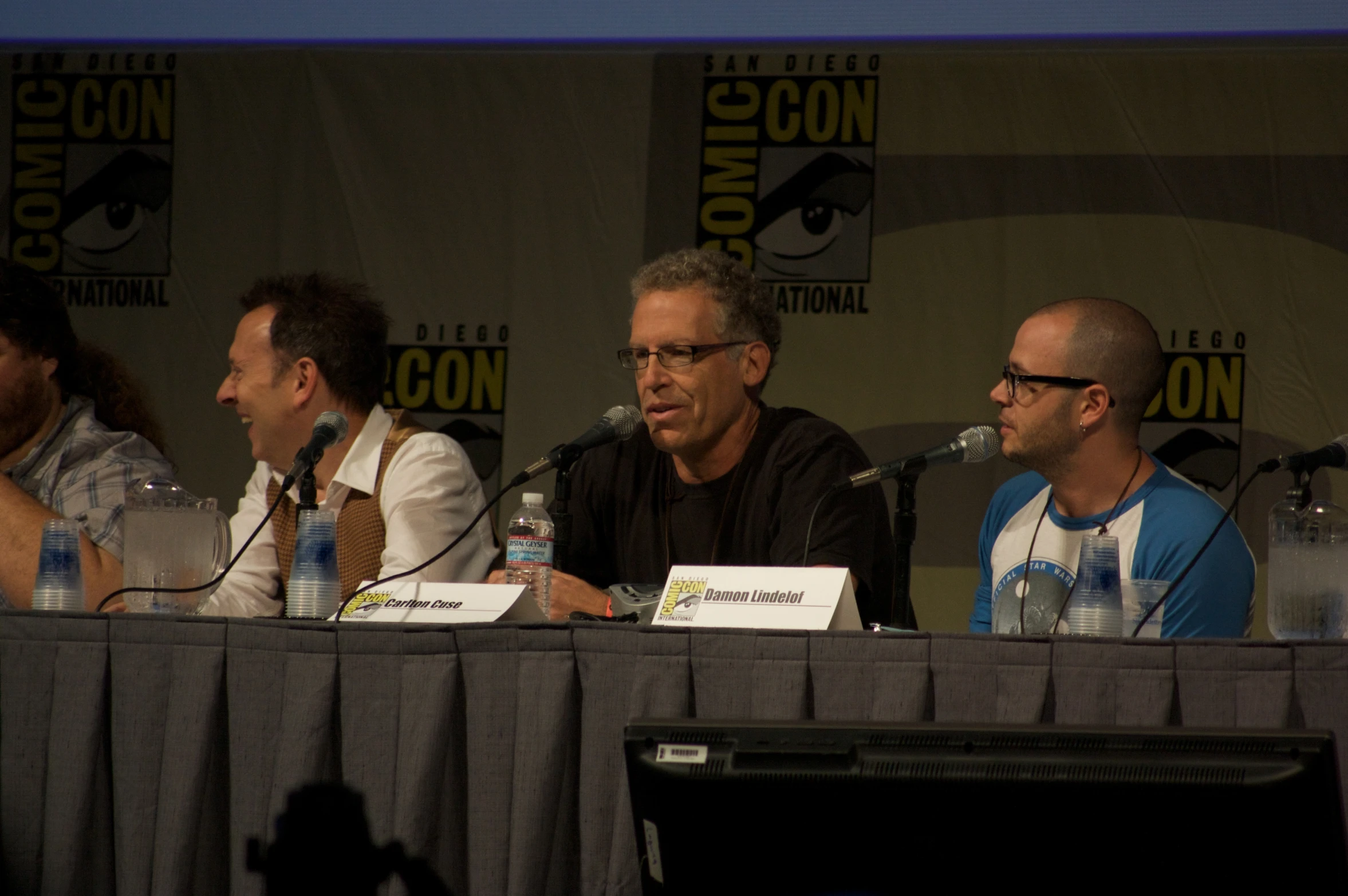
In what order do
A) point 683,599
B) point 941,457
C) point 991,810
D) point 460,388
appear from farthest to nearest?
point 460,388 → point 941,457 → point 683,599 → point 991,810

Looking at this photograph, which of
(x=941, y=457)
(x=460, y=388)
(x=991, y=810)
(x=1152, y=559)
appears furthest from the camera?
(x=460, y=388)

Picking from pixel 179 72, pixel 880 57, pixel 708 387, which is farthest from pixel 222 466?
pixel 880 57

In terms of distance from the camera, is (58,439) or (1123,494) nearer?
(1123,494)

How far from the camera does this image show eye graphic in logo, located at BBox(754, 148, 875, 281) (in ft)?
12.2

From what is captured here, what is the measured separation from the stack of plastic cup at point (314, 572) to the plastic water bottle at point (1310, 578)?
1378mm

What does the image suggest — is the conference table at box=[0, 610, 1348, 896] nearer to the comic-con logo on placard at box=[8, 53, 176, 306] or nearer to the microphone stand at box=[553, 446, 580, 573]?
the microphone stand at box=[553, 446, 580, 573]

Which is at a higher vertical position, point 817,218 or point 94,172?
point 94,172

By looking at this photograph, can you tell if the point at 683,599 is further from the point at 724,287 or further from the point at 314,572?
the point at 724,287

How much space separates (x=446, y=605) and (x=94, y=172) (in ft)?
9.63

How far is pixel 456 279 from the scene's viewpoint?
12.8 ft

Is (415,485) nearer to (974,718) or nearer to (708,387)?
(708,387)

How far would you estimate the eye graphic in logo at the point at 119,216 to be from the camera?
404cm

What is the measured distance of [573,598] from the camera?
7.00 ft

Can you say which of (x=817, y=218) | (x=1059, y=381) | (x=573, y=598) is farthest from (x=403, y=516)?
(x=817, y=218)
